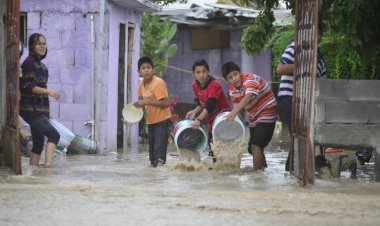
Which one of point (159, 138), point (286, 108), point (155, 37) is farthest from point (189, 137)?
point (155, 37)

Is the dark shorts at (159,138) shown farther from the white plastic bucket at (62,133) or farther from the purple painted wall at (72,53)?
the purple painted wall at (72,53)

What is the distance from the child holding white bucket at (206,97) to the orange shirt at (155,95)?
34 cm

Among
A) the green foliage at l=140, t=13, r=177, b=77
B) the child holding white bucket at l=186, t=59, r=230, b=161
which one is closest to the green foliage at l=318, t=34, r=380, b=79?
the green foliage at l=140, t=13, r=177, b=77

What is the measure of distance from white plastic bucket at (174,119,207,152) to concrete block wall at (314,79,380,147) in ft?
6.45

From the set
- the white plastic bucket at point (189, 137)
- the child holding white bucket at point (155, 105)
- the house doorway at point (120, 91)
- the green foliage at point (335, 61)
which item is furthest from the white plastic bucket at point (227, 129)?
the green foliage at point (335, 61)

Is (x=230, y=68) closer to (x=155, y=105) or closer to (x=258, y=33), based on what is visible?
(x=155, y=105)

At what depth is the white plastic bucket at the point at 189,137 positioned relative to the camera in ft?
32.2

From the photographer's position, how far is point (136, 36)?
15.1 m

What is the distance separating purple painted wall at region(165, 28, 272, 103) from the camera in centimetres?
2115

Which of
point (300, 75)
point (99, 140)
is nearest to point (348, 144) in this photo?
point (300, 75)

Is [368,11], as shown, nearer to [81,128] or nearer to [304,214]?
[304,214]

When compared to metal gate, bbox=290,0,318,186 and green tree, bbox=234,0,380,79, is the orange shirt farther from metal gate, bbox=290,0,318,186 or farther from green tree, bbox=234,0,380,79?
metal gate, bbox=290,0,318,186

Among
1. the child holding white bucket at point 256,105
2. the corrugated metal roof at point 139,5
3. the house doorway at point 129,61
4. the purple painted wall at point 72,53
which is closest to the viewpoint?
the child holding white bucket at point 256,105

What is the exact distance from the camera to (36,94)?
950cm
